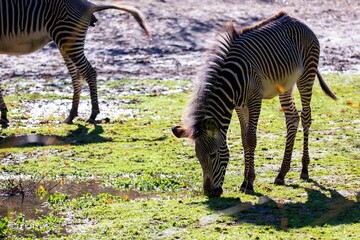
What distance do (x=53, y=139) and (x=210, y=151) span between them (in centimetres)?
475

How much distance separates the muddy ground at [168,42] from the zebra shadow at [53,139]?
2.65 meters

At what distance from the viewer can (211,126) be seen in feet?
30.1

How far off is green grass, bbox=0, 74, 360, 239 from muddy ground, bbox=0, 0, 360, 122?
107 inches

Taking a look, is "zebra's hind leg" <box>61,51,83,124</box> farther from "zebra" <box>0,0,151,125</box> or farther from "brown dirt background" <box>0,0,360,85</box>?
"brown dirt background" <box>0,0,360,85</box>

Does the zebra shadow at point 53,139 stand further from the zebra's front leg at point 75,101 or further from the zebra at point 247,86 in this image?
the zebra at point 247,86

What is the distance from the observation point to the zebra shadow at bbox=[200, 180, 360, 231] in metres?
8.37

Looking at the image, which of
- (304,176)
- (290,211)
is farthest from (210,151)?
(304,176)

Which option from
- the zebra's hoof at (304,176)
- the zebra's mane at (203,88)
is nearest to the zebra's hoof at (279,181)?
the zebra's hoof at (304,176)

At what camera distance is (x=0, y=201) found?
9680 millimetres

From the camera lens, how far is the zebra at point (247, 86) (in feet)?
30.3

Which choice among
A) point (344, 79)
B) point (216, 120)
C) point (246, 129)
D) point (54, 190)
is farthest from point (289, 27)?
point (344, 79)

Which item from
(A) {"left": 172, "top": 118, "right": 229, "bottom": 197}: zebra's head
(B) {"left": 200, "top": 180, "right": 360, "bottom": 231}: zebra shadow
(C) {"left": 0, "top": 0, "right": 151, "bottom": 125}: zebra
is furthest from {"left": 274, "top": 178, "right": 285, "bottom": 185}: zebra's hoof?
(C) {"left": 0, "top": 0, "right": 151, "bottom": 125}: zebra

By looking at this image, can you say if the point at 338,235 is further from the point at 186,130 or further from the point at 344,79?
the point at 344,79

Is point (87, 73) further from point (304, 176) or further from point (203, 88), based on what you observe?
point (203, 88)
